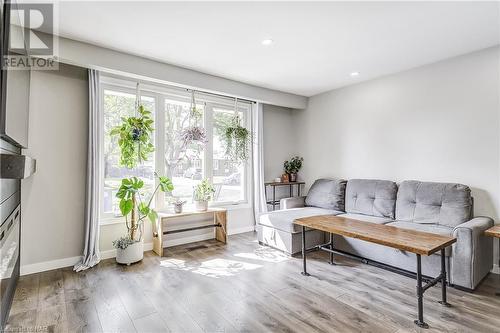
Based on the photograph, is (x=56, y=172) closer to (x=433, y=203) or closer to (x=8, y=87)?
(x=8, y=87)

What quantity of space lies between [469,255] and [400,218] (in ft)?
3.34

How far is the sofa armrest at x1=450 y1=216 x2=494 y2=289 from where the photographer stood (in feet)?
8.04

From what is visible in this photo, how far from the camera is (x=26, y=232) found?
292 cm

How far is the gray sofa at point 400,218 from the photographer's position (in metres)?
2.53

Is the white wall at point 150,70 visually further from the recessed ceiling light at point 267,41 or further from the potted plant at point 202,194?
the potted plant at point 202,194

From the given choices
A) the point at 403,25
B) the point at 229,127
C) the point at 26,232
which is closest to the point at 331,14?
the point at 403,25

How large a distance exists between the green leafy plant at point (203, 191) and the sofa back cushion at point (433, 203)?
8.98 feet

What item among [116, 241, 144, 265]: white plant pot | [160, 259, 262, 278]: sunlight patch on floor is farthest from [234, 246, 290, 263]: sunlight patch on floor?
[116, 241, 144, 265]: white plant pot

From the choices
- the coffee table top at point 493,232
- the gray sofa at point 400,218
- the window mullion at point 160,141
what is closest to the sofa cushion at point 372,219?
the gray sofa at point 400,218

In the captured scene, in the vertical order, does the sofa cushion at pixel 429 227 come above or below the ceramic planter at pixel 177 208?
below

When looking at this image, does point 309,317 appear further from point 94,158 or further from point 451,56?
point 451,56

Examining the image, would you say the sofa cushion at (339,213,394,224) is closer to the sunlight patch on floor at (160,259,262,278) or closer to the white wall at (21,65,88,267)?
the sunlight patch on floor at (160,259,262,278)

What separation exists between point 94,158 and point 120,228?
1.03 meters

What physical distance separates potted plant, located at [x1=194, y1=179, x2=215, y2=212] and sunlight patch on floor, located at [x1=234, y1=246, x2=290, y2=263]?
0.92 m
